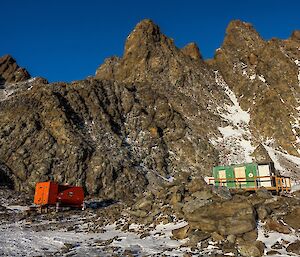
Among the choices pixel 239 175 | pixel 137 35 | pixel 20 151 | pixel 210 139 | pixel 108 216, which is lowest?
pixel 108 216

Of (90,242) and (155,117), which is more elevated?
(155,117)

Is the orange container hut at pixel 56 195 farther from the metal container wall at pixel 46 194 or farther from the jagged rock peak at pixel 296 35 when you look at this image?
the jagged rock peak at pixel 296 35

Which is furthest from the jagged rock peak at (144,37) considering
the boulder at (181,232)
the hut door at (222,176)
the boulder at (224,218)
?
the boulder at (181,232)

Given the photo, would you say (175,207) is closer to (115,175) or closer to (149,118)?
(115,175)

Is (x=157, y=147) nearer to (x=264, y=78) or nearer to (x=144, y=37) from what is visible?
(x=264, y=78)

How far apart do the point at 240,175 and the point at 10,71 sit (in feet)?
305

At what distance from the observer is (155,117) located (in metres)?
62.4

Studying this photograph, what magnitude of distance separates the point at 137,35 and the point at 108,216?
7231 cm

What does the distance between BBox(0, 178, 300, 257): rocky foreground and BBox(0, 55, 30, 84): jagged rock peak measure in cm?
8568

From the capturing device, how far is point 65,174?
1750 inches

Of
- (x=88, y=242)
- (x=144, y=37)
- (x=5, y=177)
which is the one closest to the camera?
(x=88, y=242)

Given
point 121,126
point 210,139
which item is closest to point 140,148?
point 121,126

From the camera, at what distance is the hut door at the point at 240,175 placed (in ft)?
109

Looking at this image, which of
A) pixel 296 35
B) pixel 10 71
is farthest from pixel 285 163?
pixel 10 71
